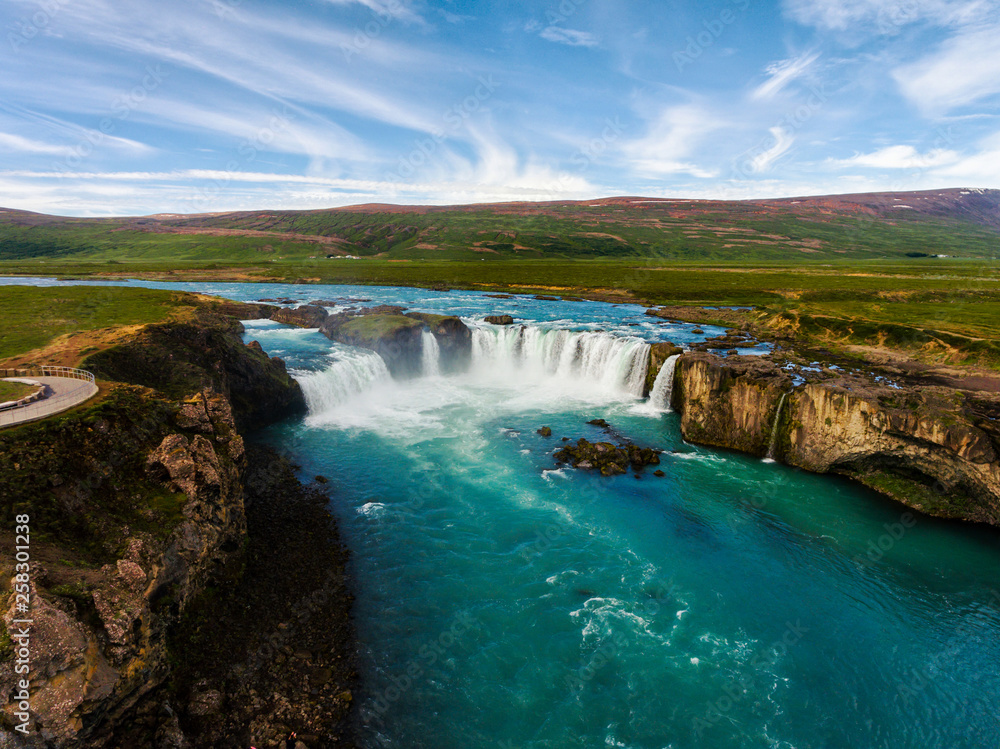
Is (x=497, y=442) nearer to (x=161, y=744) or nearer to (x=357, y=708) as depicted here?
(x=357, y=708)

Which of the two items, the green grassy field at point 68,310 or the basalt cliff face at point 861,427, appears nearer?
the basalt cliff face at point 861,427

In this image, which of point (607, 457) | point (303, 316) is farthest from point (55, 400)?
point (303, 316)

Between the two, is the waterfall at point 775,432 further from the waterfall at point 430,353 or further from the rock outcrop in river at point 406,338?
the waterfall at point 430,353

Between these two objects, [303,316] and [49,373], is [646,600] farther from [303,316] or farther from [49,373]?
[303,316]

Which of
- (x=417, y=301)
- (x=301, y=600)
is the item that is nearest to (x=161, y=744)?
(x=301, y=600)

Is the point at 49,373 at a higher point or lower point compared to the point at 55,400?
lower

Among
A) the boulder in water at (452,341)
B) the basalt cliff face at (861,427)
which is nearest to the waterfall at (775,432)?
the basalt cliff face at (861,427)
